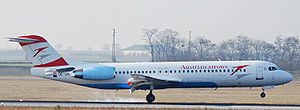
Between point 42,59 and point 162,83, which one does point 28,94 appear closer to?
point 42,59

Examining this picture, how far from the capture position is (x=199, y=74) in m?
41.2

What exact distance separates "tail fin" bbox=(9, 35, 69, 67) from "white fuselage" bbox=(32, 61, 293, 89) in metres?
0.62

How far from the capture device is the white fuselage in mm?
41219

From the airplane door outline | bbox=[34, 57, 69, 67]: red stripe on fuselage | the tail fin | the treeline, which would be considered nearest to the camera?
the tail fin

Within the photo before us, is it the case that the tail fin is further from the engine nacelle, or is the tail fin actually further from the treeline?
the treeline

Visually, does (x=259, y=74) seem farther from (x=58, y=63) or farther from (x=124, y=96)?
(x=58, y=63)

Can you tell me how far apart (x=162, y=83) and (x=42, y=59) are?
942 centimetres

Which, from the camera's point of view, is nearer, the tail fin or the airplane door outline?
the tail fin

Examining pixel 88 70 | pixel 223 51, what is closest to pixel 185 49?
pixel 223 51

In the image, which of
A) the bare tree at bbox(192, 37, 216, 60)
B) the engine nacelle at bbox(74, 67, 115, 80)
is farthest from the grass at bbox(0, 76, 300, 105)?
the bare tree at bbox(192, 37, 216, 60)

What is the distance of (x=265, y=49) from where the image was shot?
12925 centimetres

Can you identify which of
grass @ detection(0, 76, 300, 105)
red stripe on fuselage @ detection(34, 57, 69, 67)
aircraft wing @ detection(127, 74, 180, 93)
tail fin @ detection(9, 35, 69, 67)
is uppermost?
tail fin @ detection(9, 35, 69, 67)

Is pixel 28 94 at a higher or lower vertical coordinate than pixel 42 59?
lower

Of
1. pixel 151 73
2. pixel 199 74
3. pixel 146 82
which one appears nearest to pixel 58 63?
pixel 146 82
